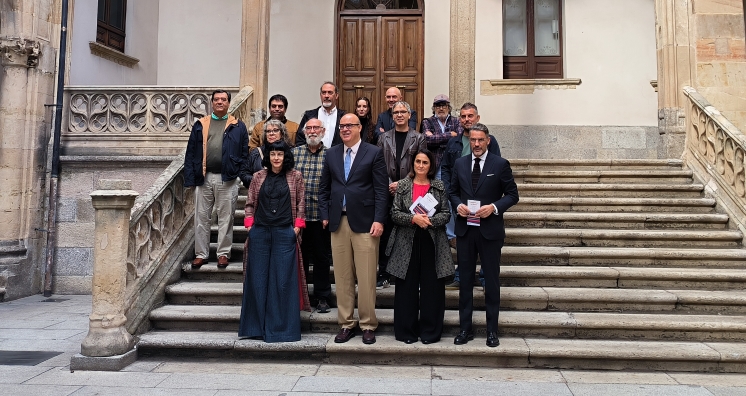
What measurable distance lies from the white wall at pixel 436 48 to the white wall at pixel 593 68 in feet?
2.51

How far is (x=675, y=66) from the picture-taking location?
8398mm

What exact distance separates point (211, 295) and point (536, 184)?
4654mm

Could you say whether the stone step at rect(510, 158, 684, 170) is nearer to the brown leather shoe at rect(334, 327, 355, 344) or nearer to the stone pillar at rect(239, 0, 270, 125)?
the stone pillar at rect(239, 0, 270, 125)

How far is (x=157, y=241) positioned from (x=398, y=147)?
271 cm

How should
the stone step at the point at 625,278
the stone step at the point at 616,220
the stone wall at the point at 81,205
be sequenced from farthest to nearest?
the stone wall at the point at 81,205
the stone step at the point at 616,220
the stone step at the point at 625,278

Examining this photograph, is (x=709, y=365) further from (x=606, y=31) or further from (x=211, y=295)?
(x=606, y=31)

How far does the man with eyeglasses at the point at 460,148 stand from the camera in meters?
5.39

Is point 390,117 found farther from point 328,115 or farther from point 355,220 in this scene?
point 355,220

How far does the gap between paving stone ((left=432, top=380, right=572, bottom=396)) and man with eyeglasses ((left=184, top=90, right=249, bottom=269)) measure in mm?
2913

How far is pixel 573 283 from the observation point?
5617mm

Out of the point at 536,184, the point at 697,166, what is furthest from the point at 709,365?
the point at 697,166

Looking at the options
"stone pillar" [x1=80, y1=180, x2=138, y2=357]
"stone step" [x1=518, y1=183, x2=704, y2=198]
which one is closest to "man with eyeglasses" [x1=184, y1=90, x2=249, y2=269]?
"stone pillar" [x1=80, y1=180, x2=138, y2=357]

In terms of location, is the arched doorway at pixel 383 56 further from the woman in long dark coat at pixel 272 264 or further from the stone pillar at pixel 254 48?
the woman in long dark coat at pixel 272 264

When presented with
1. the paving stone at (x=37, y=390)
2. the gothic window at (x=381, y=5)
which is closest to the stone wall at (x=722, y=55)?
the gothic window at (x=381, y=5)
